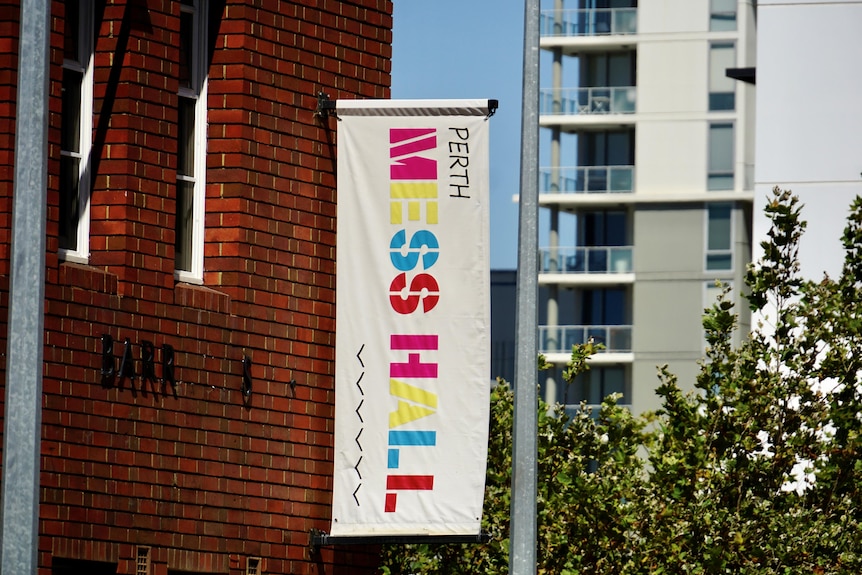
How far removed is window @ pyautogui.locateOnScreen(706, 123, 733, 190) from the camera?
220 feet

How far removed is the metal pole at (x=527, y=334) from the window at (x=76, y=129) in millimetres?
2859

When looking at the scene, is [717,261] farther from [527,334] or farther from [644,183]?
[527,334]

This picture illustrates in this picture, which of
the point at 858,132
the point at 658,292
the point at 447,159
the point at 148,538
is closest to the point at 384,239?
the point at 447,159

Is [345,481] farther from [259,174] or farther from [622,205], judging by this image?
[622,205]

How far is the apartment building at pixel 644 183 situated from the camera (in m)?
66.8

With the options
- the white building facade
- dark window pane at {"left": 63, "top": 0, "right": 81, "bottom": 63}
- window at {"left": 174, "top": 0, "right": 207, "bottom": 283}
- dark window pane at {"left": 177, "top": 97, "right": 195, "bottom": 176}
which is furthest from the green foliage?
the white building facade

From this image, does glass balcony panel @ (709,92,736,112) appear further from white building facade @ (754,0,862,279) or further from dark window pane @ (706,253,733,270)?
white building facade @ (754,0,862,279)

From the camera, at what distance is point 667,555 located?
617 inches

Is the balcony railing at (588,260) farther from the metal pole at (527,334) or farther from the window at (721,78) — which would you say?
the metal pole at (527,334)

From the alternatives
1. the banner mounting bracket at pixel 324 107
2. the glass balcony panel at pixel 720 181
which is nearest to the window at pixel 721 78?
the glass balcony panel at pixel 720 181

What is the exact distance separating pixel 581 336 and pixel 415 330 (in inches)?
2183

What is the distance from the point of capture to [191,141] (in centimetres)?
1382

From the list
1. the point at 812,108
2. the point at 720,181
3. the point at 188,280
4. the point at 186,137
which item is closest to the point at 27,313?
the point at 188,280

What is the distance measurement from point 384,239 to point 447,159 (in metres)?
0.71
